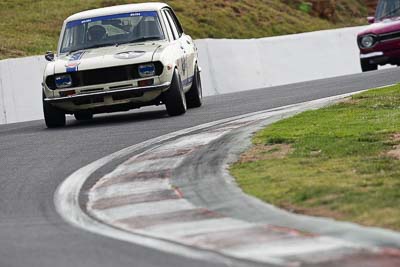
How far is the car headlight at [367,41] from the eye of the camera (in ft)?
89.7

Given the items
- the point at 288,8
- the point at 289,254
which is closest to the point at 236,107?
the point at 289,254

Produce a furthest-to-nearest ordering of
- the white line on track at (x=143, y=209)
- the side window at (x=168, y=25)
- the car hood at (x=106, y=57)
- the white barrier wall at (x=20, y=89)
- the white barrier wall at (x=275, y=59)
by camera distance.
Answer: the white barrier wall at (x=275, y=59) → the white barrier wall at (x=20, y=89) → the side window at (x=168, y=25) → the car hood at (x=106, y=57) → the white line on track at (x=143, y=209)

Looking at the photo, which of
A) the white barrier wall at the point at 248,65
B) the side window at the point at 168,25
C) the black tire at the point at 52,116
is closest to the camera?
the black tire at the point at 52,116

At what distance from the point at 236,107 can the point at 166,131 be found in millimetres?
3620

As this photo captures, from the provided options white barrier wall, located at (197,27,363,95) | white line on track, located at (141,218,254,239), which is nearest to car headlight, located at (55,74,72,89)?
white line on track, located at (141,218,254,239)

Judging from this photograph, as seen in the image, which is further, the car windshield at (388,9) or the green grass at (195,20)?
the green grass at (195,20)

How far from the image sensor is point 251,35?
4016cm

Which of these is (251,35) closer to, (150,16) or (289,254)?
(150,16)

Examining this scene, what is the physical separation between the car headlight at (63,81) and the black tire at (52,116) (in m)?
0.42

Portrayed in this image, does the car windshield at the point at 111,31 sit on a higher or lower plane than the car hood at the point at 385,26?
higher

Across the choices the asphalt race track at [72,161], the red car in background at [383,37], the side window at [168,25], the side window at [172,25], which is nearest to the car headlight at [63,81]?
the asphalt race track at [72,161]

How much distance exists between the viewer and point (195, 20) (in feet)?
128

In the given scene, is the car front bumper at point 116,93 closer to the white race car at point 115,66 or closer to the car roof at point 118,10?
the white race car at point 115,66

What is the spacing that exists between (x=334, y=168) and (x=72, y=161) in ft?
10.6
